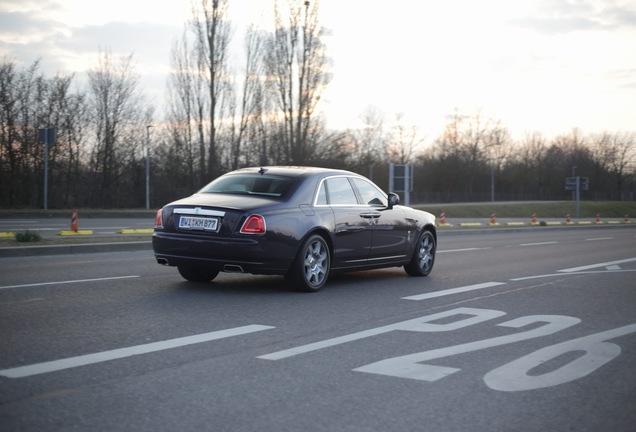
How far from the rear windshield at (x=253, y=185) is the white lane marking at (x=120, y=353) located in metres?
2.98

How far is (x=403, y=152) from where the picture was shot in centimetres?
9675

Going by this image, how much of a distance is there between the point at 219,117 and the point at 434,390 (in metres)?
44.5

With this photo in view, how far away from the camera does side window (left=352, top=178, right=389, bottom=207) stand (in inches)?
417

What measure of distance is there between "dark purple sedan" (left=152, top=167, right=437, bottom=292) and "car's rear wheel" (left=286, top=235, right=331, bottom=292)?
0.04ft

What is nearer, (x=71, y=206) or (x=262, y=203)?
(x=262, y=203)

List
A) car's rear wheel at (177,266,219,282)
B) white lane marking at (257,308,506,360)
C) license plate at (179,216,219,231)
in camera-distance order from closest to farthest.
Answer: white lane marking at (257,308,506,360) < license plate at (179,216,219,231) < car's rear wheel at (177,266,219,282)

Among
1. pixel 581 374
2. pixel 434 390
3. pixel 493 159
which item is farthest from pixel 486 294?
→ pixel 493 159

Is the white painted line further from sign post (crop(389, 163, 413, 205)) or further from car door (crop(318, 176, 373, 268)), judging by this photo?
sign post (crop(389, 163, 413, 205))

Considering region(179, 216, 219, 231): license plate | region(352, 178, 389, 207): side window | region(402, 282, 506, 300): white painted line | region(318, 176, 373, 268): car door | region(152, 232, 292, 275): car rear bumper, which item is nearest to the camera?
region(152, 232, 292, 275): car rear bumper

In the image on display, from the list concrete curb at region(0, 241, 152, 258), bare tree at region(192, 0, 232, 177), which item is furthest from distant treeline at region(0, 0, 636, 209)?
concrete curb at region(0, 241, 152, 258)

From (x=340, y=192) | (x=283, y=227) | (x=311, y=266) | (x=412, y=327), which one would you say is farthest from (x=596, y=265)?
(x=412, y=327)

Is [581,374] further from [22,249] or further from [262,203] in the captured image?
[22,249]

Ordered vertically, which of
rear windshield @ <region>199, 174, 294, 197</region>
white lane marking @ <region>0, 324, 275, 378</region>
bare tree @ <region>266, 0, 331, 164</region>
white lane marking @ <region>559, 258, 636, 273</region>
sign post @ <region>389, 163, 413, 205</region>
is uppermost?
bare tree @ <region>266, 0, 331, 164</region>

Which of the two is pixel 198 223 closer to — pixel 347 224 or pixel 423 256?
pixel 347 224
